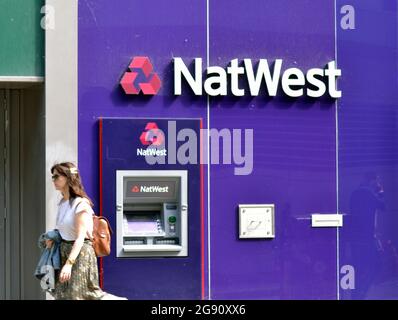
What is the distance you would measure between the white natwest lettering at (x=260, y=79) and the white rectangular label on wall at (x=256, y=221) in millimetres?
1057

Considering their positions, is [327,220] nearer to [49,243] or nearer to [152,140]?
Result: [152,140]

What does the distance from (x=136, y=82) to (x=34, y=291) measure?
2.25m

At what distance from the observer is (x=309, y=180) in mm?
7496

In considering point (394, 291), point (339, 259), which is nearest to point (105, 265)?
point (339, 259)

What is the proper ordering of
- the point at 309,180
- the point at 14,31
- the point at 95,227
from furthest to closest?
the point at 309,180 < the point at 14,31 < the point at 95,227

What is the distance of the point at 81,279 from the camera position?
6133 mm

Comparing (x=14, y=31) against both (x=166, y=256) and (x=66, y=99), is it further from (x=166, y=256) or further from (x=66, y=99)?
(x=166, y=256)

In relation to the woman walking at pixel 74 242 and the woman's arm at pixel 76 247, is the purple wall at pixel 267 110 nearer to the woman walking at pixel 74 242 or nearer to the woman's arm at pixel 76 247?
the woman walking at pixel 74 242

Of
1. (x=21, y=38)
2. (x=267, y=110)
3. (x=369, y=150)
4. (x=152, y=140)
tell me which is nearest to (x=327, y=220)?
(x=369, y=150)

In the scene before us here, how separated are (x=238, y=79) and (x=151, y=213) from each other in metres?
1.49

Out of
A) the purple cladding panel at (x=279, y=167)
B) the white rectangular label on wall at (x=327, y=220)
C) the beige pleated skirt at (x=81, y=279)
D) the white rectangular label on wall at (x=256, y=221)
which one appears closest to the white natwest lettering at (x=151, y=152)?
the purple cladding panel at (x=279, y=167)

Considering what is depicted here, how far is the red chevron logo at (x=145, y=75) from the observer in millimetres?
7203

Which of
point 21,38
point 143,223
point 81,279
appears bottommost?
point 81,279

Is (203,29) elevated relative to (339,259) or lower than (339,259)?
elevated
